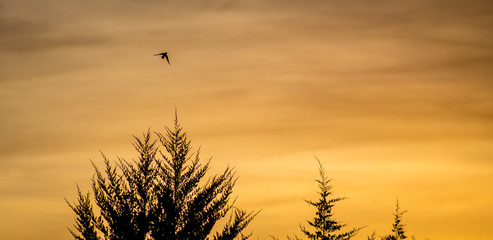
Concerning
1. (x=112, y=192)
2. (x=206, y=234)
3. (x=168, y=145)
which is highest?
(x=168, y=145)

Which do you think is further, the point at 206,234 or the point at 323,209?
the point at 323,209

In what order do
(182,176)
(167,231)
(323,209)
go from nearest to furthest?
1. (167,231)
2. (182,176)
3. (323,209)

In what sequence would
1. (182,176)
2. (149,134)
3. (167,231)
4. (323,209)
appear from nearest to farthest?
(167,231) < (182,176) < (149,134) < (323,209)

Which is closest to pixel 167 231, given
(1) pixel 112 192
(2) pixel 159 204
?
(2) pixel 159 204

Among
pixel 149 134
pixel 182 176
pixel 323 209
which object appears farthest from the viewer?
pixel 323 209

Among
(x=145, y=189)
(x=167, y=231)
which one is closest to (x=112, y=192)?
(x=145, y=189)

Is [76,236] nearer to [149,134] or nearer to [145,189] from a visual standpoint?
[145,189]

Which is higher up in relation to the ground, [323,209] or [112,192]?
[323,209]

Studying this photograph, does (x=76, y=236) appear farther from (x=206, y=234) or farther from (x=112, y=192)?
(x=206, y=234)

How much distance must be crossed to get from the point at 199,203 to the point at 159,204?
1189mm

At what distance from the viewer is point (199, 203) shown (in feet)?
66.0

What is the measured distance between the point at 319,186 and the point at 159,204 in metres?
11.5

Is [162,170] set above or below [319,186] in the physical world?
below

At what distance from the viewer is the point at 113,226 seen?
20078 millimetres
